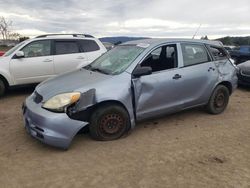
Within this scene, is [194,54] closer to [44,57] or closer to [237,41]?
[44,57]

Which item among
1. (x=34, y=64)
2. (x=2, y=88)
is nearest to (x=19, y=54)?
(x=34, y=64)

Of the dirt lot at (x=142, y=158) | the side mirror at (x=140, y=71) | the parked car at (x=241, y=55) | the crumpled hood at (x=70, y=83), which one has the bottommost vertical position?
the dirt lot at (x=142, y=158)

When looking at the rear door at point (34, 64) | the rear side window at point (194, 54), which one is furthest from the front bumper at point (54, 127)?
the rear door at point (34, 64)

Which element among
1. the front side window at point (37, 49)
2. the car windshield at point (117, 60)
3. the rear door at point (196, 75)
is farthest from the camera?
the front side window at point (37, 49)

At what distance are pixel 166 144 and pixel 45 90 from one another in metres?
2.12

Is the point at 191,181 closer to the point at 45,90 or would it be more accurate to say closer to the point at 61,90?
the point at 61,90

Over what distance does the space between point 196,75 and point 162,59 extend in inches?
29.0

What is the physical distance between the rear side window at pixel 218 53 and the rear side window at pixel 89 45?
3.86m

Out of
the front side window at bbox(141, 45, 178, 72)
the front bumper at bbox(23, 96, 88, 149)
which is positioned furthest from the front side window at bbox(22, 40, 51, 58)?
the front bumper at bbox(23, 96, 88, 149)

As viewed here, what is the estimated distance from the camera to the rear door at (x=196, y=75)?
552 cm

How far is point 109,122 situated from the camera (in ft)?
15.2

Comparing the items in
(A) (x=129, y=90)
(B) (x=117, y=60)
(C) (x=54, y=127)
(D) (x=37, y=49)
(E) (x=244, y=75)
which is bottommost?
(E) (x=244, y=75)

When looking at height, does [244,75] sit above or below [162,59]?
below

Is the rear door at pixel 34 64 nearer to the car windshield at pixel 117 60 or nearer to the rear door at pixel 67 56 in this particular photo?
the rear door at pixel 67 56
